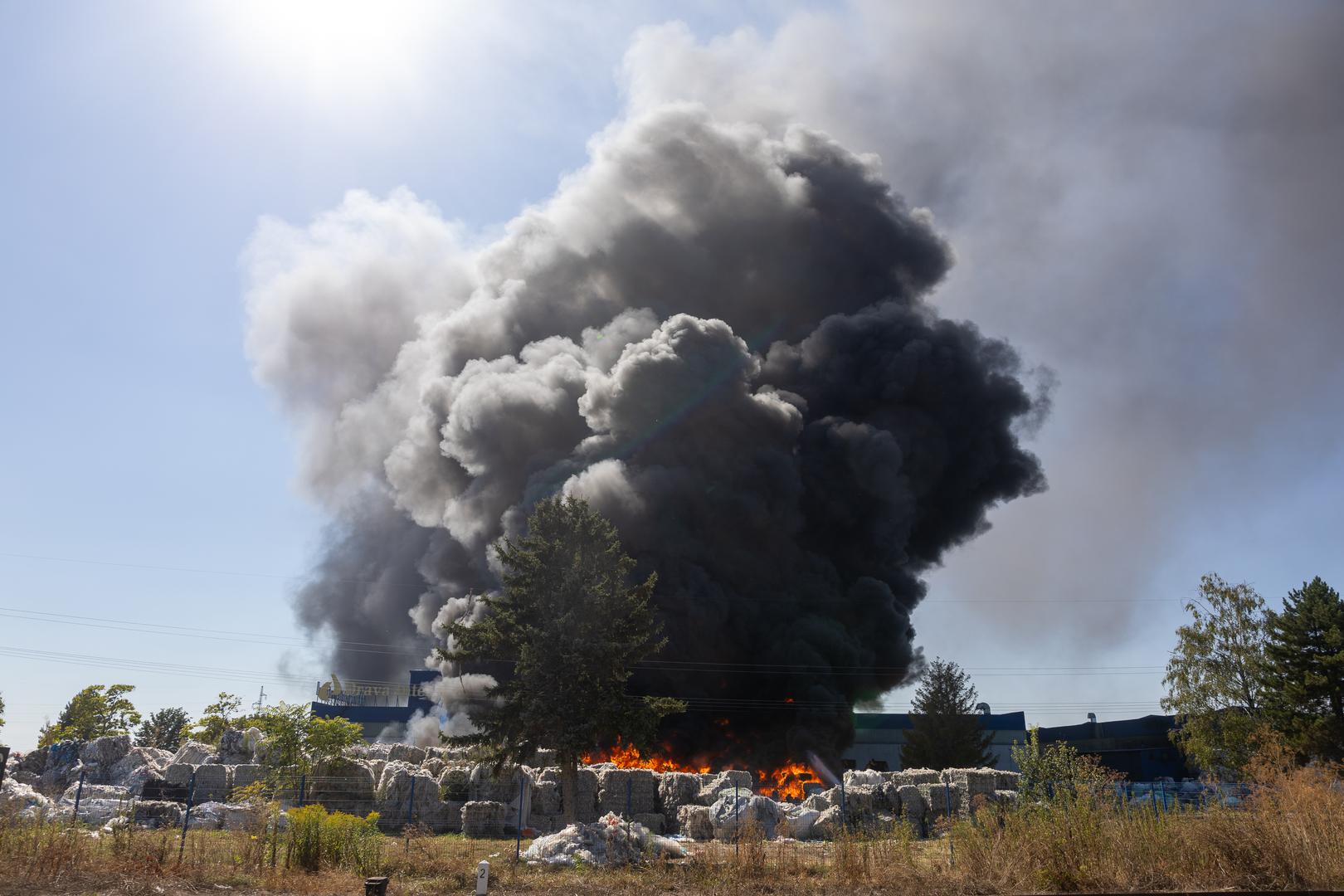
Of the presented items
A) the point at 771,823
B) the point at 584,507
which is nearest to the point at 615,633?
the point at 584,507

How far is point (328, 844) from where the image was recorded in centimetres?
1590

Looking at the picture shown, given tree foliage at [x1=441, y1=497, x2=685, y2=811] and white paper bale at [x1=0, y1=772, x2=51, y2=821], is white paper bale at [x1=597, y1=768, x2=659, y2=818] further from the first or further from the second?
white paper bale at [x1=0, y1=772, x2=51, y2=821]

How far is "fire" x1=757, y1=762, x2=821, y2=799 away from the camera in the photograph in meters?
48.5

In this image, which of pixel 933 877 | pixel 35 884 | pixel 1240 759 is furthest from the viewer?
pixel 1240 759

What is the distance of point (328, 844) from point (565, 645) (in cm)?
1275

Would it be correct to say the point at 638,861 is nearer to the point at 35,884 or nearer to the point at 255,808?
the point at 255,808

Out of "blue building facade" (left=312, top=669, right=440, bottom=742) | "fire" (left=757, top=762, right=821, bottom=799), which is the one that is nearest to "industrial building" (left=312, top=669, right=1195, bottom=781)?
"blue building facade" (left=312, top=669, right=440, bottom=742)

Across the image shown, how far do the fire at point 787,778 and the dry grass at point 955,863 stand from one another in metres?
33.9

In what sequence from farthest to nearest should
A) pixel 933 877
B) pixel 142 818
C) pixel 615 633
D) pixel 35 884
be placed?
pixel 615 633 < pixel 142 818 < pixel 933 877 < pixel 35 884

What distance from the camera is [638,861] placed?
1777 centimetres

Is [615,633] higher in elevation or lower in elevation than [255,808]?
higher

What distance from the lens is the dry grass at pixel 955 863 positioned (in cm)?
1312

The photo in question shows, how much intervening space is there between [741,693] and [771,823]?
30.4 metres

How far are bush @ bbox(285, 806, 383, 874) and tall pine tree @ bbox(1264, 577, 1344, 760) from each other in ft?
125
